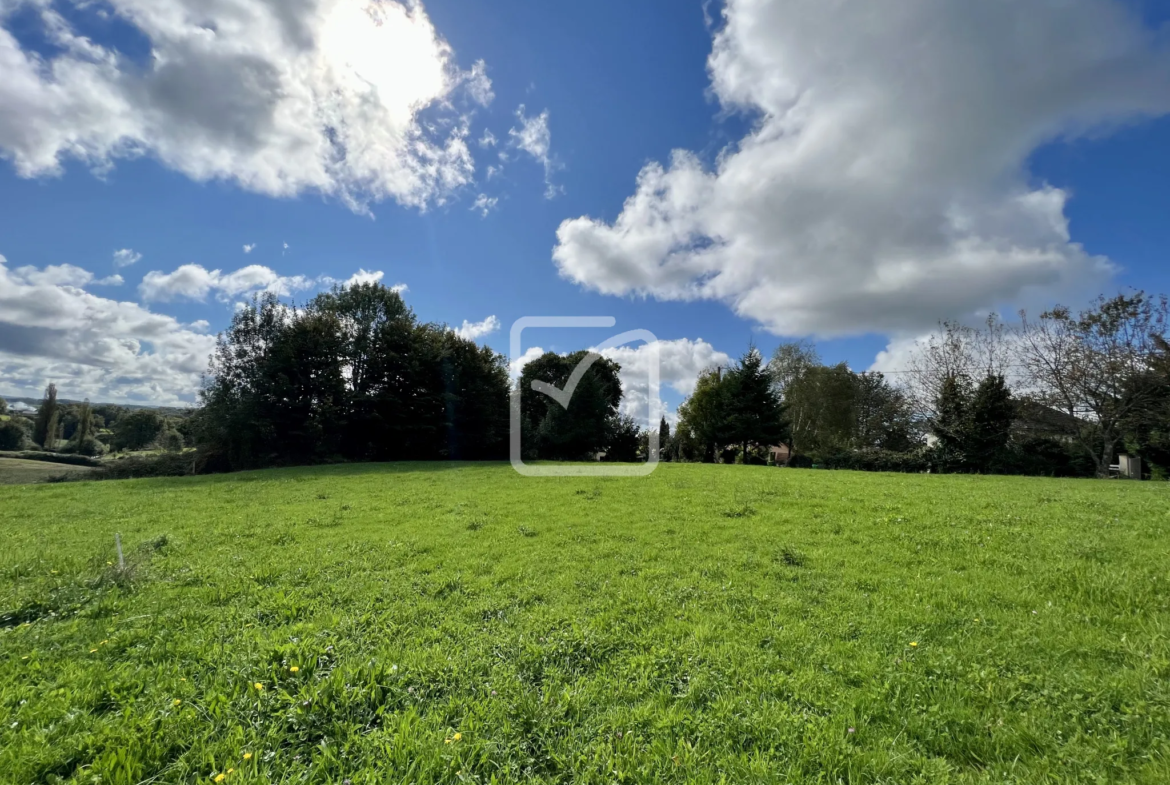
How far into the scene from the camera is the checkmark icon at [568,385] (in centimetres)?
2991

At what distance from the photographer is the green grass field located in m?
2.33

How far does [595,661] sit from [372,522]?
6.27 metres

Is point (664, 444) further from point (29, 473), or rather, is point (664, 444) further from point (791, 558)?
point (29, 473)

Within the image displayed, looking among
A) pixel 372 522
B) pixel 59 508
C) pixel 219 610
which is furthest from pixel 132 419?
pixel 219 610

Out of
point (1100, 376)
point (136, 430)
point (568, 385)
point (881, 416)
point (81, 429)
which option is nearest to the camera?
point (1100, 376)

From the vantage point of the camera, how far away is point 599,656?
3.41m

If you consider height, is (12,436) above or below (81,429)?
below

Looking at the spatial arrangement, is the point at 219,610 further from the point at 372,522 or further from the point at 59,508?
the point at 59,508

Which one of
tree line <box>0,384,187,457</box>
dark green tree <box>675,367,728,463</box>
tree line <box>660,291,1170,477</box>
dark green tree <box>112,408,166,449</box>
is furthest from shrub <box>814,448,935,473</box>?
dark green tree <box>112,408,166,449</box>

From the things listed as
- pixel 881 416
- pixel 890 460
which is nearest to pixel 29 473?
pixel 890 460

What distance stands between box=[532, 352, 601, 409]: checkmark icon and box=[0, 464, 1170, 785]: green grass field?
22973 millimetres

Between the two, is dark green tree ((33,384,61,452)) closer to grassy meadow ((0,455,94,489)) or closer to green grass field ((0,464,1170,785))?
grassy meadow ((0,455,94,489))

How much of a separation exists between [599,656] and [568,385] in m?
28.9

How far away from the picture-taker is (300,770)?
2.25 meters
